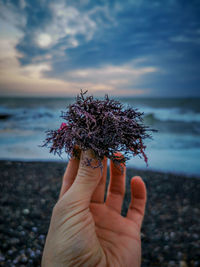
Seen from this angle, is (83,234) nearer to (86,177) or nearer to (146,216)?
(86,177)

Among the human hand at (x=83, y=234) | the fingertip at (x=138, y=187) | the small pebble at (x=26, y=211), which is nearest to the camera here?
the human hand at (x=83, y=234)

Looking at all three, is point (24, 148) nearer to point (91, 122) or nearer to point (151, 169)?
point (151, 169)

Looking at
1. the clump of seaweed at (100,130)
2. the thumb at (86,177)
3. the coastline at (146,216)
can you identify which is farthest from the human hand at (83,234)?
the coastline at (146,216)

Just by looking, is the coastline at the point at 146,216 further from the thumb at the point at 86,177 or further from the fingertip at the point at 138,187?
the thumb at the point at 86,177

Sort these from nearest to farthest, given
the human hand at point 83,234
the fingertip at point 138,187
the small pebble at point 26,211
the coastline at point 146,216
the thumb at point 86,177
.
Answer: the human hand at point 83,234 → the thumb at point 86,177 → the fingertip at point 138,187 → the coastline at point 146,216 → the small pebble at point 26,211

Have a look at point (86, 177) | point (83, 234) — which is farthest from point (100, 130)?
point (83, 234)

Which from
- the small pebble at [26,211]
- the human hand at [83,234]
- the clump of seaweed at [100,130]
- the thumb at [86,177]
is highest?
the clump of seaweed at [100,130]

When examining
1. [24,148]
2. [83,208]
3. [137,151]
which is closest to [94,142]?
[137,151]
